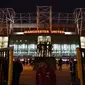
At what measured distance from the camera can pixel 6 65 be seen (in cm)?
716

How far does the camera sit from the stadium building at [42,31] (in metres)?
67.4

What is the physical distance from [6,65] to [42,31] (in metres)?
63.3

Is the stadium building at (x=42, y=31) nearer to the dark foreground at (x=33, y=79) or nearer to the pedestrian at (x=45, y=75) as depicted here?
the dark foreground at (x=33, y=79)

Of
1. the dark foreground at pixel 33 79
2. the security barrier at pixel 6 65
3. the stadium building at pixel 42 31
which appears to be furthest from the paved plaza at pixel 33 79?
the stadium building at pixel 42 31

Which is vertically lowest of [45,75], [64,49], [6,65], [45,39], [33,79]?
[33,79]

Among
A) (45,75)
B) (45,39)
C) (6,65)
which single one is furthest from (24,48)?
(6,65)

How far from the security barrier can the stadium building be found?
56.7 meters

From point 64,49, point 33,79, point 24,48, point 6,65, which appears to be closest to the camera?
point 6,65

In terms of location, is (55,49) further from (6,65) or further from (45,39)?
(6,65)

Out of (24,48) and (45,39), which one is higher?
(45,39)

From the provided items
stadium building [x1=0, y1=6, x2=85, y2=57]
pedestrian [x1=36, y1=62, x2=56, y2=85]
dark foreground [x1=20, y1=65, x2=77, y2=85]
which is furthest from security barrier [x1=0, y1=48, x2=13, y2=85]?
stadium building [x1=0, y1=6, x2=85, y2=57]

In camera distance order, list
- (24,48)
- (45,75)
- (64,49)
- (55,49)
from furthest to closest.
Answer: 1. (64,49)
2. (24,48)
3. (55,49)
4. (45,75)

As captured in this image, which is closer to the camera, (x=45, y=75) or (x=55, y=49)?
(x=45, y=75)

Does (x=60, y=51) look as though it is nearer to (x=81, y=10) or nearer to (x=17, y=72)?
(x=81, y=10)
